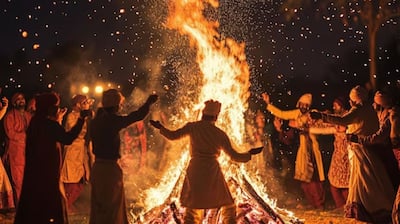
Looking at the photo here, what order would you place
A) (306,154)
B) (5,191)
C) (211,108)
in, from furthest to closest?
(306,154), (5,191), (211,108)

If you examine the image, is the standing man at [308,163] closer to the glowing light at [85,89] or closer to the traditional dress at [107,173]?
the traditional dress at [107,173]

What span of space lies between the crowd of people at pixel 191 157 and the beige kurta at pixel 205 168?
14mm

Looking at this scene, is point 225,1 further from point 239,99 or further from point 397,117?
point 397,117

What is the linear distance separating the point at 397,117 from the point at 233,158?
289 centimetres

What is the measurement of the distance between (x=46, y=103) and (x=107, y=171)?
3.87 ft

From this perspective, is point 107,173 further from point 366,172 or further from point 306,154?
point 306,154

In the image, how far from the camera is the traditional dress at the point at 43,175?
269 inches

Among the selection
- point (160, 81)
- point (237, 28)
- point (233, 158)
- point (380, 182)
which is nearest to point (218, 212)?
point (233, 158)

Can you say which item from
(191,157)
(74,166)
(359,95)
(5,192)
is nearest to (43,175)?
(191,157)

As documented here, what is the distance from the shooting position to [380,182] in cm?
852

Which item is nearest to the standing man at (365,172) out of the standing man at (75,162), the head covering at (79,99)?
the head covering at (79,99)

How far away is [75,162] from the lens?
10797 millimetres

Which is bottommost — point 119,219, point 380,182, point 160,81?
point 119,219

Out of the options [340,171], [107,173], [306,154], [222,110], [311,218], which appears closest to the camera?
[107,173]
